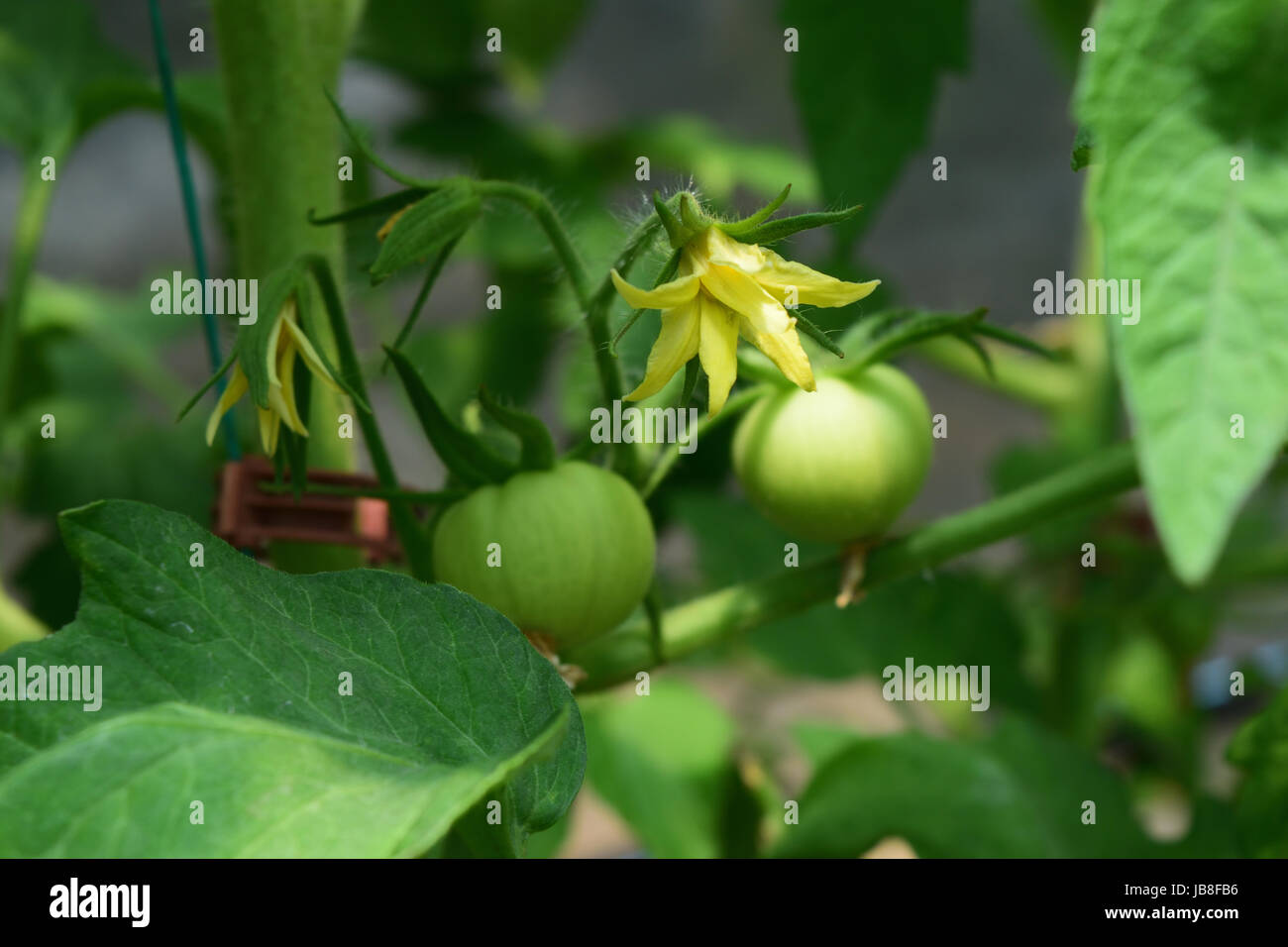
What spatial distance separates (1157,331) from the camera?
198 millimetres

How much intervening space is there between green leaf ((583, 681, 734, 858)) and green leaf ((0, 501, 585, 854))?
33cm

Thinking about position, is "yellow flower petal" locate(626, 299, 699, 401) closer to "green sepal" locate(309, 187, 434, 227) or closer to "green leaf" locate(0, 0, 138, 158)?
"green sepal" locate(309, 187, 434, 227)

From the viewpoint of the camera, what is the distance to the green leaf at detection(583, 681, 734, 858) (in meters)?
0.58

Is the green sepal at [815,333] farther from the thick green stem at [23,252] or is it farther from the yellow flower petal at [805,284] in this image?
the thick green stem at [23,252]

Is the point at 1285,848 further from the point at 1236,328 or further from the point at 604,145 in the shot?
the point at 604,145

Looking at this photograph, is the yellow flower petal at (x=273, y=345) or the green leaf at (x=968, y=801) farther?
the green leaf at (x=968, y=801)

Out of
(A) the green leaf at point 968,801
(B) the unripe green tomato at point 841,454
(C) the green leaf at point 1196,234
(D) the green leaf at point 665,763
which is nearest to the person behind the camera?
(C) the green leaf at point 1196,234

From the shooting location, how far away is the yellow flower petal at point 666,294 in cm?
22

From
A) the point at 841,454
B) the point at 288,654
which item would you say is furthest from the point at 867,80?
the point at 288,654

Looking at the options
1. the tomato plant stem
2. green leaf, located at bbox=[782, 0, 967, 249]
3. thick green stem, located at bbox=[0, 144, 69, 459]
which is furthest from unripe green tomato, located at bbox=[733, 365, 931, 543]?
thick green stem, located at bbox=[0, 144, 69, 459]

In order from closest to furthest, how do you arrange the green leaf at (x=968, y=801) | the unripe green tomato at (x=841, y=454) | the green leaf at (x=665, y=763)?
the unripe green tomato at (x=841, y=454) < the green leaf at (x=968, y=801) < the green leaf at (x=665, y=763)

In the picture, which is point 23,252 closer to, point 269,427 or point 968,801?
point 269,427

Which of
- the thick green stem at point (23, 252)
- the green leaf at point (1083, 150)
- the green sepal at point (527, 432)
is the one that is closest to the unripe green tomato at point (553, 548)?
the green sepal at point (527, 432)
